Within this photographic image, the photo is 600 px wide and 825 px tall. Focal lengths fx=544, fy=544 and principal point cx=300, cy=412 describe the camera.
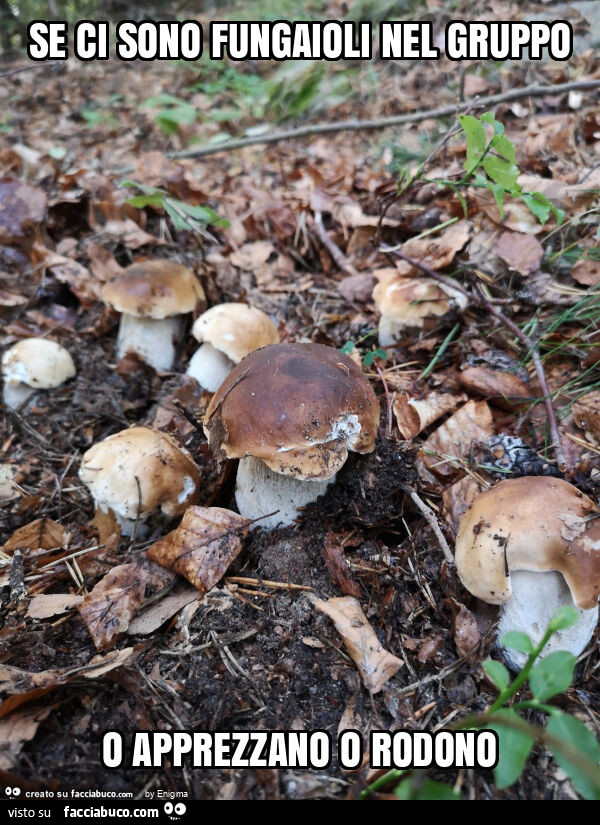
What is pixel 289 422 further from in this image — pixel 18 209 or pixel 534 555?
pixel 18 209

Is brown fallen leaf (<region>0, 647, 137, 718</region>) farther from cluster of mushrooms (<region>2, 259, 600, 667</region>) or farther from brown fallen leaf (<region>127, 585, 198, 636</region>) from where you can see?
cluster of mushrooms (<region>2, 259, 600, 667</region>)

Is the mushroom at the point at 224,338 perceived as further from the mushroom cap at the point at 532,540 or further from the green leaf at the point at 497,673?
the green leaf at the point at 497,673

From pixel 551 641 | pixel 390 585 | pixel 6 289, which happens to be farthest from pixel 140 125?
pixel 551 641

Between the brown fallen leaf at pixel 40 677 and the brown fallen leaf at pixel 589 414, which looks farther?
the brown fallen leaf at pixel 589 414

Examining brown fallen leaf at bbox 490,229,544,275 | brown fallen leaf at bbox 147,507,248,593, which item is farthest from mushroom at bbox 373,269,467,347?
brown fallen leaf at bbox 147,507,248,593

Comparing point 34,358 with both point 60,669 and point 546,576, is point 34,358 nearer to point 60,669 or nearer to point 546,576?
point 60,669

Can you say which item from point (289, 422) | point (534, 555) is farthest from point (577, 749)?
point (289, 422)

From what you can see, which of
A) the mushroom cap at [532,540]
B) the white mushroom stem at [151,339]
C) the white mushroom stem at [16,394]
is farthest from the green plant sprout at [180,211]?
the mushroom cap at [532,540]
